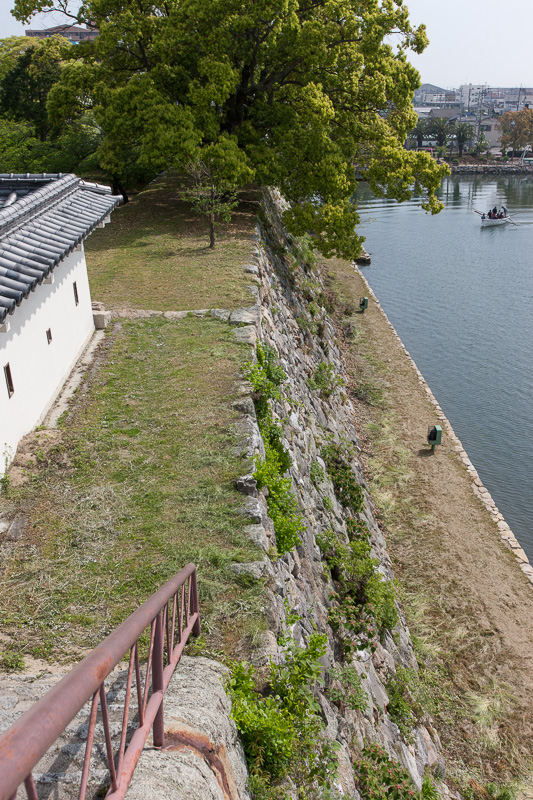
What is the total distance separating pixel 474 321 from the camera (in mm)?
30578

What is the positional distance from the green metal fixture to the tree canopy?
6268 millimetres

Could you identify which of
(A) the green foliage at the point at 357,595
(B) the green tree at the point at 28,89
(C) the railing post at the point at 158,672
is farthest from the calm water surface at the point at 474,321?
(B) the green tree at the point at 28,89

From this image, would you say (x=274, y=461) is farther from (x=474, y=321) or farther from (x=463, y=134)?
(x=463, y=134)

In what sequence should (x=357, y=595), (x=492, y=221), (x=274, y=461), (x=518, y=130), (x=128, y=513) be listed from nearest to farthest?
(x=128, y=513) < (x=274, y=461) < (x=357, y=595) < (x=492, y=221) < (x=518, y=130)

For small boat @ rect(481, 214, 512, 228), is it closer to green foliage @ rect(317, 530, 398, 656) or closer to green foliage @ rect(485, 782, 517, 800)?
green foliage @ rect(317, 530, 398, 656)

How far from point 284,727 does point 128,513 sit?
10.8 ft

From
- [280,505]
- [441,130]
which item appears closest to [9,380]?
[280,505]

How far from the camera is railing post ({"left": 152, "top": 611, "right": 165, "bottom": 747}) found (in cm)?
373

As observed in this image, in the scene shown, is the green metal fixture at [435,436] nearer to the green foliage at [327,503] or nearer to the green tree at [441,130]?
the green foliage at [327,503]

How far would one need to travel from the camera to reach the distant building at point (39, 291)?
8273mm

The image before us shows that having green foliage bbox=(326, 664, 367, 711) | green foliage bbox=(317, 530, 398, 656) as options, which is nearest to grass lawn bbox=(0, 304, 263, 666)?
green foliage bbox=(326, 664, 367, 711)

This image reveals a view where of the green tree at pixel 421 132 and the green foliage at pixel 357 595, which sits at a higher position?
the green tree at pixel 421 132

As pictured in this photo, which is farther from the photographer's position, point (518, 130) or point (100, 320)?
point (518, 130)

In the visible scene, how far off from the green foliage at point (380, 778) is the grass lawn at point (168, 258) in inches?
378
